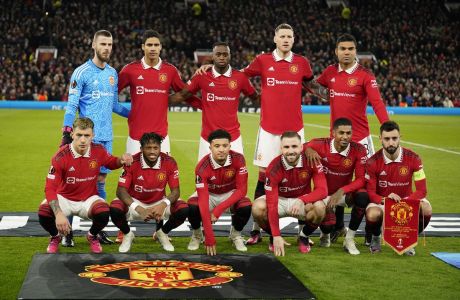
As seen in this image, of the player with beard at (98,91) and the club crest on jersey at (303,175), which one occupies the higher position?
the player with beard at (98,91)

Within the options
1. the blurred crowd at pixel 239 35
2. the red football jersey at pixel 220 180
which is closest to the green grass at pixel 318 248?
the red football jersey at pixel 220 180

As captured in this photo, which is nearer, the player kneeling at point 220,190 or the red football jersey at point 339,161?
the player kneeling at point 220,190

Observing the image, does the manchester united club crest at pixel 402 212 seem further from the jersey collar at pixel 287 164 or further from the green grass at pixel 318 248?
the jersey collar at pixel 287 164

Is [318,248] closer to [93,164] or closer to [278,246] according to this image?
[278,246]

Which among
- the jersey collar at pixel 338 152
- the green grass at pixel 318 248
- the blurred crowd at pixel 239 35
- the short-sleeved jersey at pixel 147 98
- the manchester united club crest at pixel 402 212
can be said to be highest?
the blurred crowd at pixel 239 35

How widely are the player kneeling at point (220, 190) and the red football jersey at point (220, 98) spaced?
56 cm

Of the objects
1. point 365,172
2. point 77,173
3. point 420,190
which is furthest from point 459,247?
point 77,173

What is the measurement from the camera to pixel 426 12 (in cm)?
4825

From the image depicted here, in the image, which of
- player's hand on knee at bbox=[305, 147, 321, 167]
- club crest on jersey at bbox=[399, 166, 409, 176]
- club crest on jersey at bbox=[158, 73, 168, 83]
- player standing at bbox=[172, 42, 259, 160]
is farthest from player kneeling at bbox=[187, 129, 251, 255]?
club crest on jersey at bbox=[399, 166, 409, 176]

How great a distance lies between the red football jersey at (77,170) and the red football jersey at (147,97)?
76 centimetres

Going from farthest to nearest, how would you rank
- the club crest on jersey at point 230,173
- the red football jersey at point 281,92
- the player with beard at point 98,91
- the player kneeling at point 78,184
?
the red football jersey at point 281,92, the player with beard at point 98,91, the club crest on jersey at point 230,173, the player kneeling at point 78,184

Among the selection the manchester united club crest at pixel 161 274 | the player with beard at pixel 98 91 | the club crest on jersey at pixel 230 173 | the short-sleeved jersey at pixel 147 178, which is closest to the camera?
the manchester united club crest at pixel 161 274

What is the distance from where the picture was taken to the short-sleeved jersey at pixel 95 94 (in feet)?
26.4

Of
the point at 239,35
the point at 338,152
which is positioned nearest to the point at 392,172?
the point at 338,152
